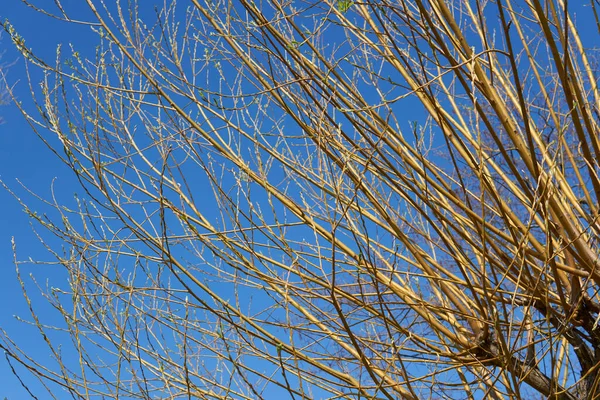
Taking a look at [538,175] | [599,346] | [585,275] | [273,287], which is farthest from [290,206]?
[599,346]

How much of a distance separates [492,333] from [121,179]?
5.85 feet

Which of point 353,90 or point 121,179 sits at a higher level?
point 121,179

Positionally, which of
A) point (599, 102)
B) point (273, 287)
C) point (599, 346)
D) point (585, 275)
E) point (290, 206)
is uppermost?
point (599, 102)

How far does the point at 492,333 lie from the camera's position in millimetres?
2674

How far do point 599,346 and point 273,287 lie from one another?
1.37 meters

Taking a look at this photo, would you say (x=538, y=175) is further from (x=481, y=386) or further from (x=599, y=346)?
(x=481, y=386)

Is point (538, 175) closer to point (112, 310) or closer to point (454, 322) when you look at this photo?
point (454, 322)

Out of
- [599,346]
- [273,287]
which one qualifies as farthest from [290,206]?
[599,346]

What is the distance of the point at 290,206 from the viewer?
2.55 metres

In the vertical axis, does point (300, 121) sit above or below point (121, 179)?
below

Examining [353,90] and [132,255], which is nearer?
[353,90]

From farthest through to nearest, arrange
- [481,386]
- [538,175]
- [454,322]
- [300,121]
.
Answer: [481,386] < [454,322] < [300,121] < [538,175]

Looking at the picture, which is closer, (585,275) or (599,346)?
(585,275)

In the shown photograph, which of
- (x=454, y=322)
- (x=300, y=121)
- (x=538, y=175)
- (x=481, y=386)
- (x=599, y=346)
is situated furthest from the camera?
(x=481, y=386)
